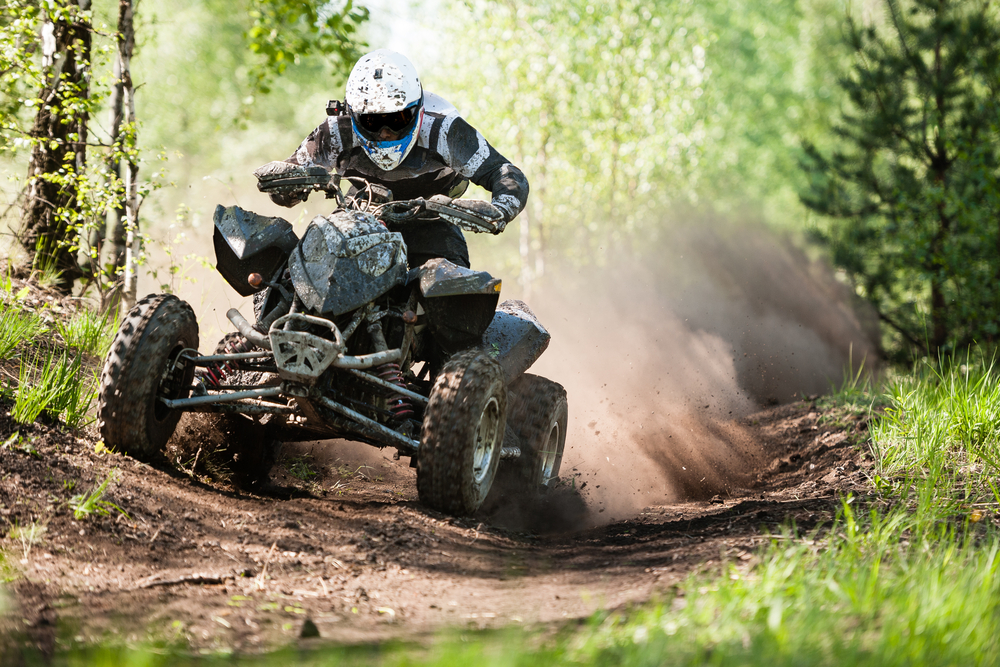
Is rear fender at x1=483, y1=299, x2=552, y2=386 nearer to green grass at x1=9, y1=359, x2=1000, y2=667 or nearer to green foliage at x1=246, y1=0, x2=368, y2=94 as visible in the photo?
green grass at x1=9, y1=359, x2=1000, y2=667

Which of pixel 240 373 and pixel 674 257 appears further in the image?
pixel 674 257

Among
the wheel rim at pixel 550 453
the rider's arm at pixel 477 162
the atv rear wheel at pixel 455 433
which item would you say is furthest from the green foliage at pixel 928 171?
Result: the atv rear wheel at pixel 455 433

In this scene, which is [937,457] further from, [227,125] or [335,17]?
[227,125]

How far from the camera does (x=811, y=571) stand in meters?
2.86

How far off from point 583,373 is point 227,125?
2512cm

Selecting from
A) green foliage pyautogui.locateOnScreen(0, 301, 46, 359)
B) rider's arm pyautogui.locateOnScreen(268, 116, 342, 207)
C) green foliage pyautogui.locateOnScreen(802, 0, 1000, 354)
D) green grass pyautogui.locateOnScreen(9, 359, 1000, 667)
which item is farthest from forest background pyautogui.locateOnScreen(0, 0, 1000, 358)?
green grass pyautogui.locateOnScreen(9, 359, 1000, 667)

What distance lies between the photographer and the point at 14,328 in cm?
496

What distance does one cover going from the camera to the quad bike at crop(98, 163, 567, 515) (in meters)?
4.10

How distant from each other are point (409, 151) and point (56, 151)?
334cm

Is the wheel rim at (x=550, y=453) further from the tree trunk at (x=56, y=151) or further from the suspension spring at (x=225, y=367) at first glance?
the tree trunk at (x=56, y=151)

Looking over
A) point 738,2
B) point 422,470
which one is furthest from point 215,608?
A: point 738,2

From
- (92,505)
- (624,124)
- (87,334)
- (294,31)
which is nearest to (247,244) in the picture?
(92,505)

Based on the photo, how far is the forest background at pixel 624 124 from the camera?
35.5 feet

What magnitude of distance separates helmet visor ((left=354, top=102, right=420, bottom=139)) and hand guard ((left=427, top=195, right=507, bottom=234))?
71cm
